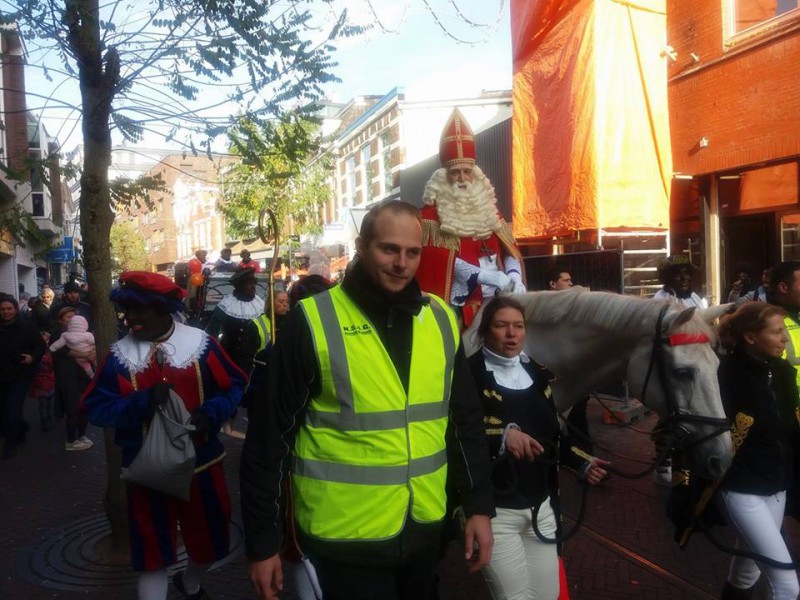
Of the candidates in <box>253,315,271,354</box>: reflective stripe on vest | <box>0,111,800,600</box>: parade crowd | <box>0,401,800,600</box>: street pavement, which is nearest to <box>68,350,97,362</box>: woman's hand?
<box>0,401,800,600</box>: street pavement

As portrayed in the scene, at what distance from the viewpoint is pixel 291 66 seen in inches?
190

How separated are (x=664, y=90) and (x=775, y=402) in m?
8.87

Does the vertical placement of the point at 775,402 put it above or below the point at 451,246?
below

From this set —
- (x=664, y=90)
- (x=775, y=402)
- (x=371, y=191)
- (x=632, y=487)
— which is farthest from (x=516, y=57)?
(x=371, y=191)

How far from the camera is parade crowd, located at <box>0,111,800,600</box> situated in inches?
89.4

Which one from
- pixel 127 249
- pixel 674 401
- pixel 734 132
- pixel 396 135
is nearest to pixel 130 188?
pixel 674 401

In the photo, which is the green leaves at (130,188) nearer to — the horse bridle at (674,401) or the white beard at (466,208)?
the white beard at (466,208)

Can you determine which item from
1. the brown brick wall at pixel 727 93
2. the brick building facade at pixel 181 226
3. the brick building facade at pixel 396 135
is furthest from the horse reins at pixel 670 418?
the brick building facade at pixel 181 226

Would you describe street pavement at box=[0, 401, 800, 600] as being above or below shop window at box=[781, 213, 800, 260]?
below

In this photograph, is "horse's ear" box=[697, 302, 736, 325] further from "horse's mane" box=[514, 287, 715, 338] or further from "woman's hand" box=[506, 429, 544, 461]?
"woman's hand" box=[506, 429, 544, 461]

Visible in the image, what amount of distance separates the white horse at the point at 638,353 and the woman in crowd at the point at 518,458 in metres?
0.49

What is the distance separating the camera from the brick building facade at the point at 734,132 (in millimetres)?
9656

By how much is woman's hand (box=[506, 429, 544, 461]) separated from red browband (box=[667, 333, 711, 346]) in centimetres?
96

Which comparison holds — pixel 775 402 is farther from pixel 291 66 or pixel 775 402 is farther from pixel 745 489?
pixel 291 66
